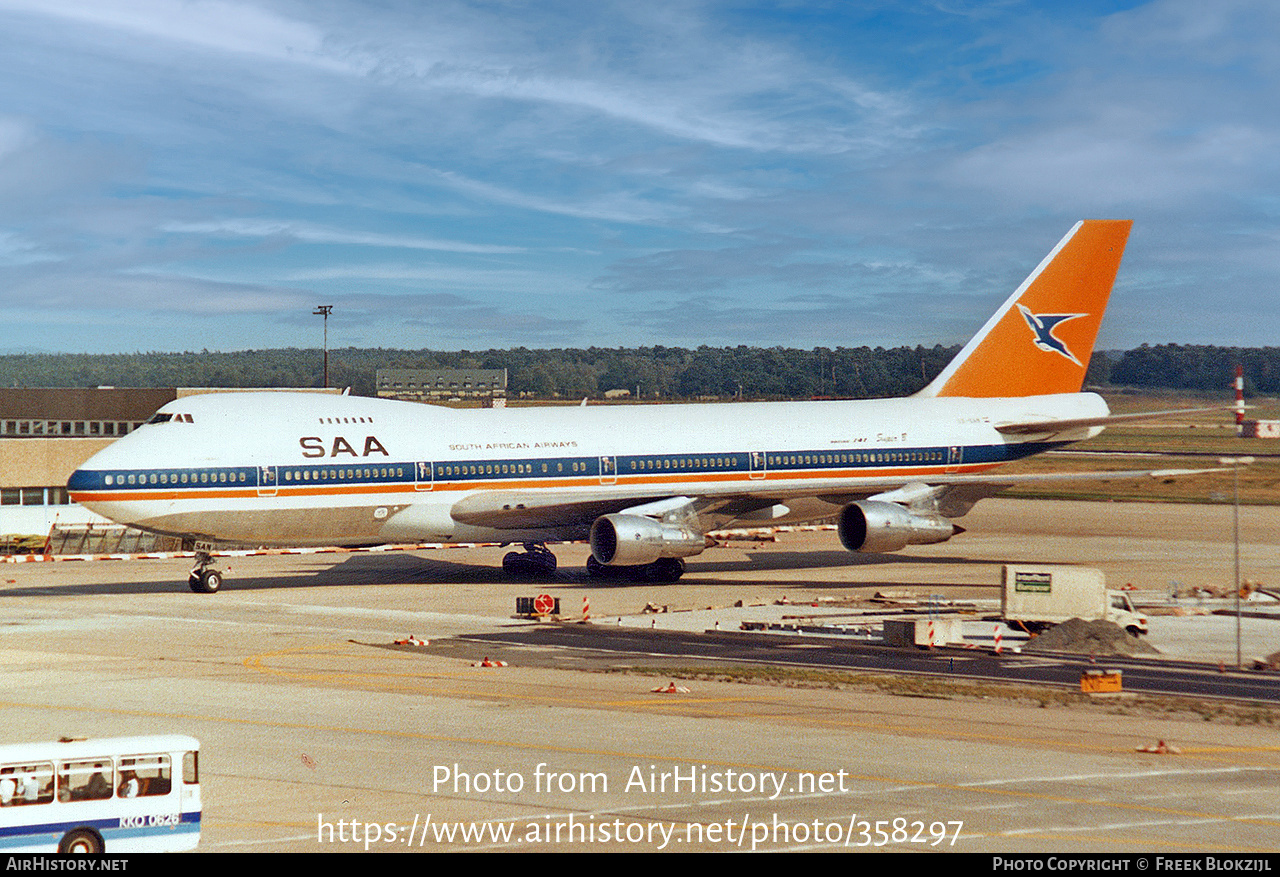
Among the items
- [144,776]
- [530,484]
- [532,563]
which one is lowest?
[532,563]

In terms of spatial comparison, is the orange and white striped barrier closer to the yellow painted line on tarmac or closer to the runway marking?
→ the yellow painted line on tarmac

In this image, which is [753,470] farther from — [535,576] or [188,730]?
[188,730]

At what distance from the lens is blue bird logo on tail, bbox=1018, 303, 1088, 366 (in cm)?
5131

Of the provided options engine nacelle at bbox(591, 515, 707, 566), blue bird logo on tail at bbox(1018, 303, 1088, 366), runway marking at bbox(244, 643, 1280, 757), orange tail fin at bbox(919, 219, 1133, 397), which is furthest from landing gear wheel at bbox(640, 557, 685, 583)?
blue bird logo on tail at bbox(1018, 303, 1088, 366)

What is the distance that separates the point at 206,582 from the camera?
40562 millimetres

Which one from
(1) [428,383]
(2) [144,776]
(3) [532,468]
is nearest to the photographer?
(2) [144,776]

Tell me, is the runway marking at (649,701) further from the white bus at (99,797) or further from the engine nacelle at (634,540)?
the engine nacelle at (634,540)

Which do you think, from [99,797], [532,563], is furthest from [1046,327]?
[99,797]

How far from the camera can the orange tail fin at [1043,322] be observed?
168 feet

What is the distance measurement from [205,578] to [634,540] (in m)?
13.4

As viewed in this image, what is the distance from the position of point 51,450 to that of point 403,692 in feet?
133

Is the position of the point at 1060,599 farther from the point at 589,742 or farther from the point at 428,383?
the point at 428,383

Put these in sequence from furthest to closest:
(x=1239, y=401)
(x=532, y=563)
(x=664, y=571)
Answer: (x=532, y=563) → (x=664, y=571) → (x=1239, y=401)

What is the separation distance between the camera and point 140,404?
71500 millimetres
